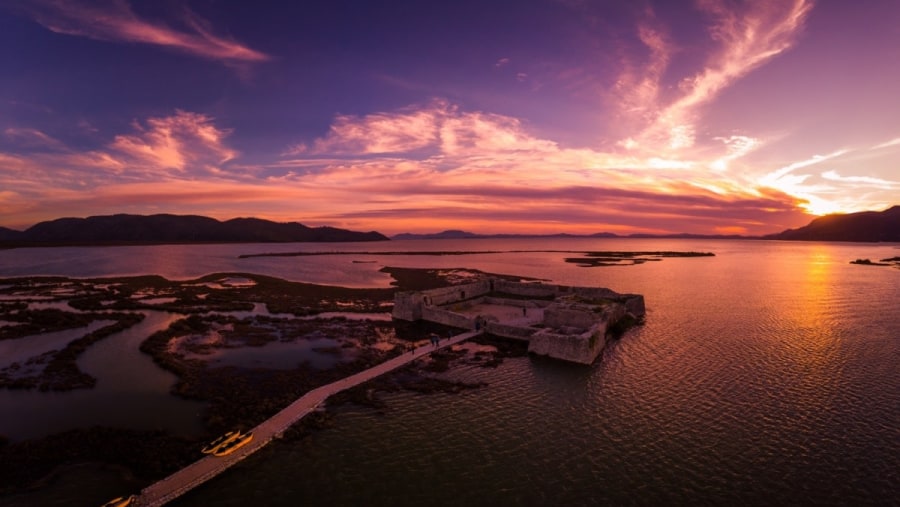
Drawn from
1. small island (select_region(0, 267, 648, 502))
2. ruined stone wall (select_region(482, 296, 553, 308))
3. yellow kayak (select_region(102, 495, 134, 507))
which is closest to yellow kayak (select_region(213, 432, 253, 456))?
small island (select_region(0, 267, 648, 502))

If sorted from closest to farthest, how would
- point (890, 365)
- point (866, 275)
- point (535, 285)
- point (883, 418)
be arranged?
point (883, 418), point (890, 365), point (535, 285), point (866, 275)

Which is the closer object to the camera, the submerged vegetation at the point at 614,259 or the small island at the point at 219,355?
the small island at the point at 219,355

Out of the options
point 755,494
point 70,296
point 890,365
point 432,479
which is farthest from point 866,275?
point 70,296

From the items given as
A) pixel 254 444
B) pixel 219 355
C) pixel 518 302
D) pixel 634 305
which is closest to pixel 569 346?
pixel 518 302

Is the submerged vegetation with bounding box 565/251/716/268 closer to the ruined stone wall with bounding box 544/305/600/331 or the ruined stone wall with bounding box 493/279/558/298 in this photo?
the ruined stone wall with bounding box 493/279/558/298

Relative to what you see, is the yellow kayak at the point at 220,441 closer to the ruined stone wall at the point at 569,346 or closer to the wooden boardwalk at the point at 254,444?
the wooden boardwalk at the point at 254,444

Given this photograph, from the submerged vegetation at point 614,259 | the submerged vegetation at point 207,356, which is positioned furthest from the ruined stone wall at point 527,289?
the submerged vegetation at point 614,259

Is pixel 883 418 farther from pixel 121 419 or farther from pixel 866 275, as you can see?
pixel 866 275
